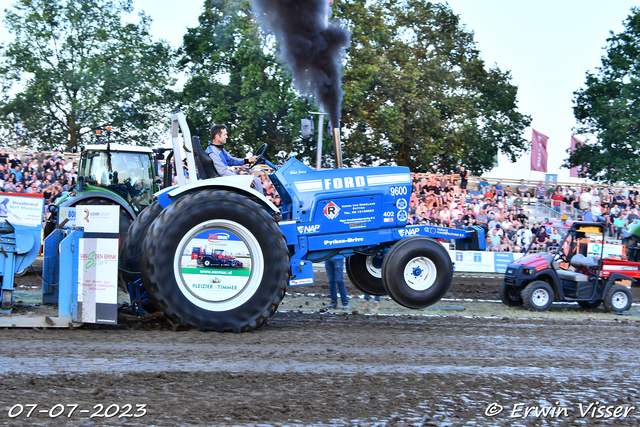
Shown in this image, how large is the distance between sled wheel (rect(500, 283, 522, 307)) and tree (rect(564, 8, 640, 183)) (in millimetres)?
23973

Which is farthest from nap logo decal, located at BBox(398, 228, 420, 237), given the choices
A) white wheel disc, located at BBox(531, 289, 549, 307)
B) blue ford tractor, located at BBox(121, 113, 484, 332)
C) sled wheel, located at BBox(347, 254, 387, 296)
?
white wheel disc, located at BBox(531, 289, 549, 307)

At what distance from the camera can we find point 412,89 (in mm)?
29797

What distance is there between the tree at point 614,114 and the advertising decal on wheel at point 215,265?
3006 centimetres

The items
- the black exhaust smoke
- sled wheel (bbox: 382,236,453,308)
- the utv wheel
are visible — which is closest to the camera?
sled wheel (bbox: 382,236,453,308)

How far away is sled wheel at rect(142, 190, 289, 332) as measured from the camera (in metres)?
6.00

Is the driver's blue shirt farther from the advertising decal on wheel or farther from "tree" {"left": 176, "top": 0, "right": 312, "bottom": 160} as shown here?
"tree" {"left": 176, "top": 0, "right": 312, "bottom": 160}

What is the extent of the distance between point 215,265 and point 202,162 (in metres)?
1.17

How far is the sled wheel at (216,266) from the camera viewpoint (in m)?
6.00

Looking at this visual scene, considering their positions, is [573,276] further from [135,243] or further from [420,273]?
[135,243]

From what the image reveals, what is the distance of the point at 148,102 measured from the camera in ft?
93.2

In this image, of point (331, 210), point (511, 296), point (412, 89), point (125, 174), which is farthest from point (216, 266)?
point (412, 89)

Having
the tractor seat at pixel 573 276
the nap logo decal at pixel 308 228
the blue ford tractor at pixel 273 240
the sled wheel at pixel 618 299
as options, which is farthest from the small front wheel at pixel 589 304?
the nap logo decal at pixel 308 228

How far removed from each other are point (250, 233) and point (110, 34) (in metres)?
25.7

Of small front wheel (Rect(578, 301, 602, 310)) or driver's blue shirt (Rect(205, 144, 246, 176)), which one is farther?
small front wheel (Rect(578, 301, 602, 310))
